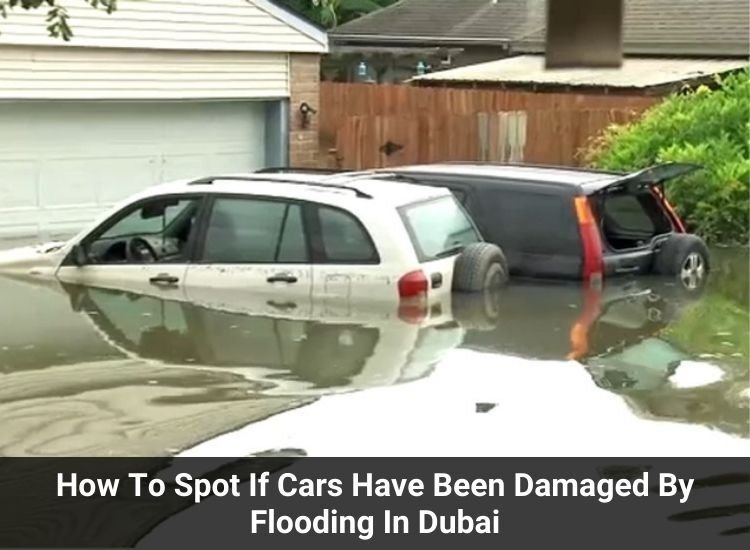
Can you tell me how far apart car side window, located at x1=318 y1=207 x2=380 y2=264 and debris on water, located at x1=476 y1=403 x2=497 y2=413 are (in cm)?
287

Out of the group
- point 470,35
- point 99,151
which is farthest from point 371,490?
point 470,35

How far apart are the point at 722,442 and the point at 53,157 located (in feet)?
42.3

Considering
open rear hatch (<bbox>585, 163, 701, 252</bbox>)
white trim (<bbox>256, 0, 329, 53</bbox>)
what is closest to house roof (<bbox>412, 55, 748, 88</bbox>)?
white trim (<bbox>256, 0, 329, 53</bbox>)

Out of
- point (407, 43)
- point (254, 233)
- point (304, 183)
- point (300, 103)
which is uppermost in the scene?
point (407, 43)

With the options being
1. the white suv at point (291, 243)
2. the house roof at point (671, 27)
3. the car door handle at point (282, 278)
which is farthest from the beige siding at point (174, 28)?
the car door handle at point (282, 278)

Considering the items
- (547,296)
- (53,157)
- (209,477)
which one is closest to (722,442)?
(209,477)

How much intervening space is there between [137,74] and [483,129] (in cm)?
555

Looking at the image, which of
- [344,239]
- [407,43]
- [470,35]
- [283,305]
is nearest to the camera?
[344,239]

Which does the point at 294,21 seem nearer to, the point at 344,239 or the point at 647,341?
the point at 344,239

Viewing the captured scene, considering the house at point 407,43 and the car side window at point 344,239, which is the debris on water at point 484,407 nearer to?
the car side window at point 344,239

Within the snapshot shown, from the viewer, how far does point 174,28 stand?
19406 millimetres

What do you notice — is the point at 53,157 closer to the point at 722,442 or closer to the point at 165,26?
the point at 165,26

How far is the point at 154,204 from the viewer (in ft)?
37.9

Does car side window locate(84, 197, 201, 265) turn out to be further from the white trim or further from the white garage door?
the white trim
